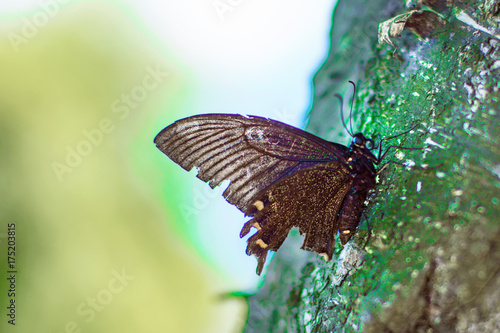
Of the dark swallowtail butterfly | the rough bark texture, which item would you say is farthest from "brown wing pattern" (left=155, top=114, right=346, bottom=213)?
the rough bark texture

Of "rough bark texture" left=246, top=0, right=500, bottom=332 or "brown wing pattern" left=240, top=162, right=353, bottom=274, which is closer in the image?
"rough bark texture" left=246, top=0, right=500, bottom=332

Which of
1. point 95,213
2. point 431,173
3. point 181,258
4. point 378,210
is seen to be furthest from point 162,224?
point 431,173

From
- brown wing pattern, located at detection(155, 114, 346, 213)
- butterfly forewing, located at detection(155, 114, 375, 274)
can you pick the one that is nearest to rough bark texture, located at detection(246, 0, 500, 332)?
butterfly forewing, located at detection(155, 114, 375, 274)

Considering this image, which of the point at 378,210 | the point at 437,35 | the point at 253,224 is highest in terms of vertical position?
the point at 437,35

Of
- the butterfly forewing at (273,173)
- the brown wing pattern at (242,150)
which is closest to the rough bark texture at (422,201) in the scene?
the butterfly forewing at (273,173)

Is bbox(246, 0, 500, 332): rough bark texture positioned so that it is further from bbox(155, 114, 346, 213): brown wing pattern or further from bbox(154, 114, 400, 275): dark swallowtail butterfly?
bbox(155, 114, 346, 213): brown wing pattern

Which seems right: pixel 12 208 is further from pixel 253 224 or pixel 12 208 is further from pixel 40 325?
pixel 253 224

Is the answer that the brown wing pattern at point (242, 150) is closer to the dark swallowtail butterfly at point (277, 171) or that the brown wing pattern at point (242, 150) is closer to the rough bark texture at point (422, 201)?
the dark swallowtail butterfly at point (277, 171)

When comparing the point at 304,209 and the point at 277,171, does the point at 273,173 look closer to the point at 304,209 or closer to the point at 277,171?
the point at 277,171
